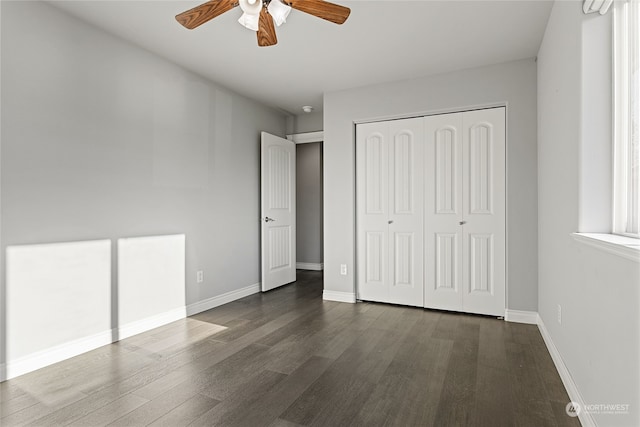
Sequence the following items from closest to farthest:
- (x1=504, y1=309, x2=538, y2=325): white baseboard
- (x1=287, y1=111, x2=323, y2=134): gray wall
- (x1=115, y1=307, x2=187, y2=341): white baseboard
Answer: (x1=115, y1=307, x2=187, y2=341): white baseboard → (x1=504, y1=309, x2=538, y2=325): white baseboard → (x1=287, y1=111, x2=323, y2=134): gray wall

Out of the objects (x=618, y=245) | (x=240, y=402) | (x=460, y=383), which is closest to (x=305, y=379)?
(x=240, y=402)

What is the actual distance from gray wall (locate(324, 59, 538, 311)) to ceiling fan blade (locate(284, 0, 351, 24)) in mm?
2044

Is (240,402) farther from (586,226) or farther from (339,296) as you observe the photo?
(339,296)

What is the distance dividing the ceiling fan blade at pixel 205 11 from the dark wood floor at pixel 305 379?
84.8 inches

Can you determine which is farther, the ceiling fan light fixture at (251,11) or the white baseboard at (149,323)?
the white baseboard at (149,323)

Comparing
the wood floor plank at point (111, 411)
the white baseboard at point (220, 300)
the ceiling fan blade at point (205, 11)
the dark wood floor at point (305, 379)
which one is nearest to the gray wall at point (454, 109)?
the dark wood floor at point (305, 379)

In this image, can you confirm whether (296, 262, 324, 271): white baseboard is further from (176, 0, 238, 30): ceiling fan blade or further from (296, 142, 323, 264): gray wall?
(176, 0, 238, 30): ceiling fan blade

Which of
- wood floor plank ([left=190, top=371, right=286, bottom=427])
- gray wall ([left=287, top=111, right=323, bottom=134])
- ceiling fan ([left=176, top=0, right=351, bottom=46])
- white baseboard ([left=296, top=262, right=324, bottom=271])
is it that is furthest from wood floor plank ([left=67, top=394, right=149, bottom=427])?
white baseboard ([left=296, top=262, right=324, bottom=271])

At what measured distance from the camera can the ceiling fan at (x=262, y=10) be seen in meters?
1.83

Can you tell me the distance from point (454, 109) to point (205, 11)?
2610 mm

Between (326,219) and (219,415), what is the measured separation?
2695mm

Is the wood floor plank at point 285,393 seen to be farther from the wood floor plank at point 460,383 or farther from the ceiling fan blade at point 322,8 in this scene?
the ceiling fan blade at point 322,8

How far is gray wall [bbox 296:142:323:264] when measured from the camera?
643 cm

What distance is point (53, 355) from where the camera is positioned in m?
2.42
